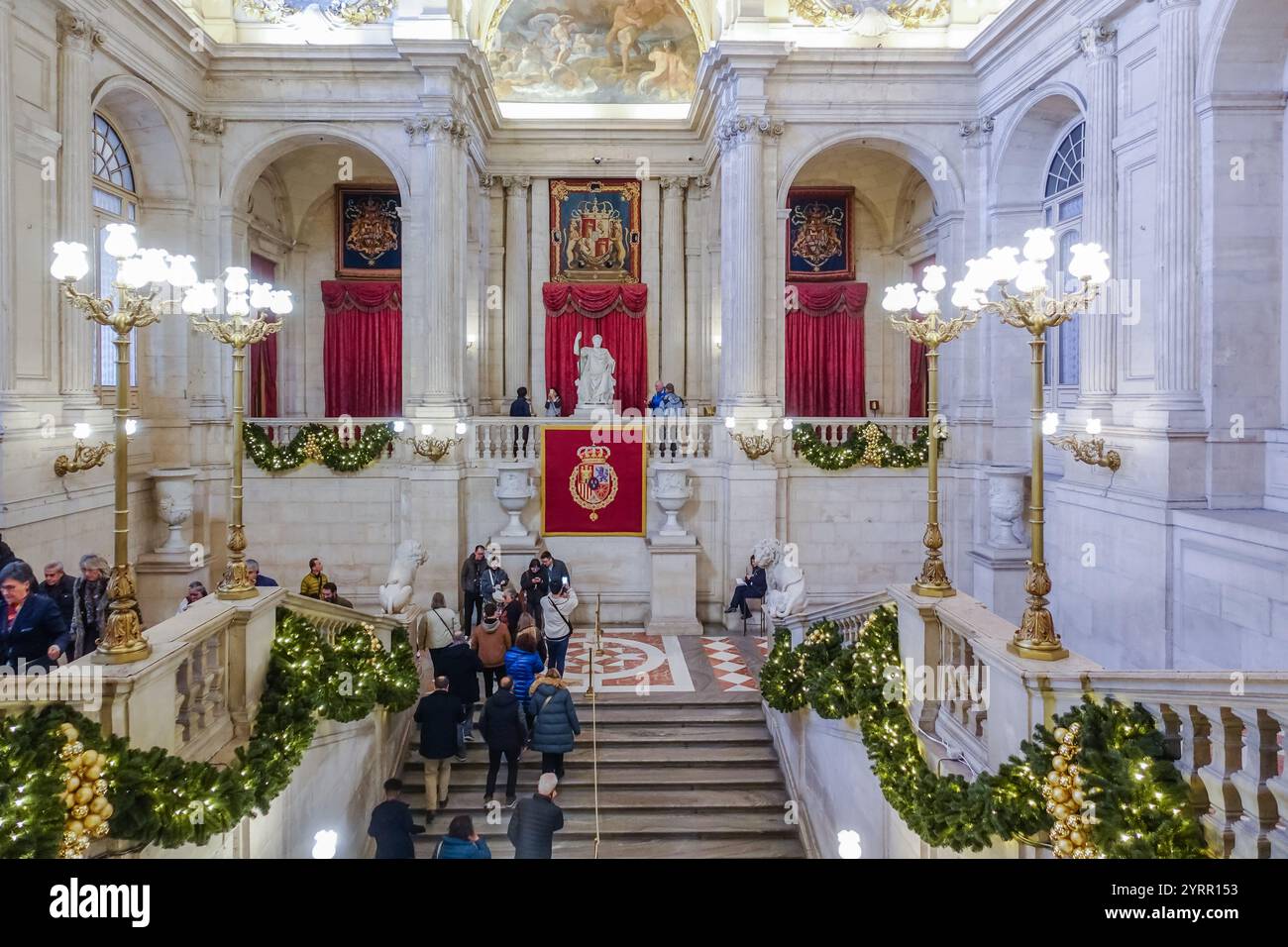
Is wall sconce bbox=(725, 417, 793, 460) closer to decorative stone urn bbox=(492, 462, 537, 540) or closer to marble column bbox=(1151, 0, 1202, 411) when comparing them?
decorative stone urn bbox=(492, 462, 537, 540)

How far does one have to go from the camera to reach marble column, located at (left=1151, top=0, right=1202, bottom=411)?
417 inches

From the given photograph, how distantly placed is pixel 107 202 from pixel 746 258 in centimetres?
1007

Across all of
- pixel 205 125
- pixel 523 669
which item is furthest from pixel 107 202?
pixel 523 669

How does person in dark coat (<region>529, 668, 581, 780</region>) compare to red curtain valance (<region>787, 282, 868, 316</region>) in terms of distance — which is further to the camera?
red curtain valance (<region>787, 282, 868, 316</region>)

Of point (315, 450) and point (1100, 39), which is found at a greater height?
point (1100, 39)

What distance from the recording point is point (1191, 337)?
10.6 m

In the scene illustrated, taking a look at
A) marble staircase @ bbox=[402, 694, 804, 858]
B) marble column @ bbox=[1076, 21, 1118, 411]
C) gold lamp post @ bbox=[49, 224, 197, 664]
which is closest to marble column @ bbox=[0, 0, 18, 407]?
gold lamp post @ bbox=[49, 224, 197, 664]

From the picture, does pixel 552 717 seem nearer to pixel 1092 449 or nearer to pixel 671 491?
pixel 671 491

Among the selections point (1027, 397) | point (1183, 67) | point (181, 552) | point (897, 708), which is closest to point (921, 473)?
point (1027, 397)

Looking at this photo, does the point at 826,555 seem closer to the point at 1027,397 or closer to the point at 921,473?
the point at 921,473

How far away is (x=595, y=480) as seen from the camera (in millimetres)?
15523

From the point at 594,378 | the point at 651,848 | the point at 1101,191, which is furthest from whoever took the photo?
the point at 594,378

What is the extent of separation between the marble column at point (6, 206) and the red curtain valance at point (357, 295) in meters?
9.75

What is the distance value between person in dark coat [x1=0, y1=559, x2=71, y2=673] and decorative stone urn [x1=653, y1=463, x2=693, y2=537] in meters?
9.47
